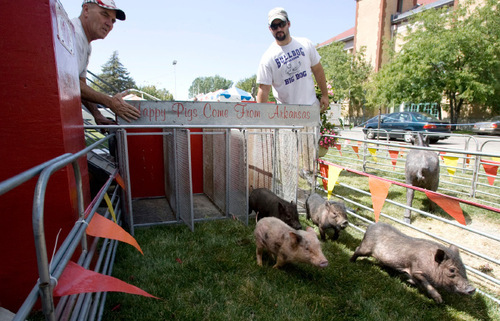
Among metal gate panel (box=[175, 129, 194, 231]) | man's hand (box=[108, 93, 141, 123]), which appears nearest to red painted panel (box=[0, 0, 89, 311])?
man's hand (box=[108, 93, 141, 123])

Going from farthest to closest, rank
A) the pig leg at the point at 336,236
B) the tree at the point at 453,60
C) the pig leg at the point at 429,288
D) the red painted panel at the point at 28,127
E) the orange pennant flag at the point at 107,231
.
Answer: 1. the tree at the point at 453,60
2. the pig leg at the point at 336,236
3. the pig leg at the point at 429,288
4. the orange pennant flag at the point at 107,231
5. the red painted panel at the point at 28,127

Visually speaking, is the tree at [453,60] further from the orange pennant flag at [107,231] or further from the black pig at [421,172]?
the orange pennant flag at [107,231]

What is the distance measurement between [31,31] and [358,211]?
16.4 ft

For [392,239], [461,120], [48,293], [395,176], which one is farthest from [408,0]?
[48,293]

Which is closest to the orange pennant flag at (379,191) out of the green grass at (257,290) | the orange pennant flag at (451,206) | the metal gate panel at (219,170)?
the orange pennant flag at (451,206)

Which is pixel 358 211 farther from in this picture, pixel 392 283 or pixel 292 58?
pixel 292 58

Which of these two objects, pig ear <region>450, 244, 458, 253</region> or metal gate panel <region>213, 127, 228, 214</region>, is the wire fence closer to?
pig ear <region>450, 244, 458, 253</region>

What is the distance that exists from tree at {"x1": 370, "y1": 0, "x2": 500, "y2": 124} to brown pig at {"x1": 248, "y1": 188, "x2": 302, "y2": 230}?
80.6 ft

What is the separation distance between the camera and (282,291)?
2.86m

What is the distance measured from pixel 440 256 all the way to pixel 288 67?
140 inches

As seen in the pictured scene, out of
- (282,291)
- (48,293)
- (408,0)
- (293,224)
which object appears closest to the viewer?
(48,293)

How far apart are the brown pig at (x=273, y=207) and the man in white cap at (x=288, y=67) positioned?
1744 mm

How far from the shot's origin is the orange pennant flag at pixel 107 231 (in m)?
1.97

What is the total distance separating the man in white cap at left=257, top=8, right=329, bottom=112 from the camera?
483cm
